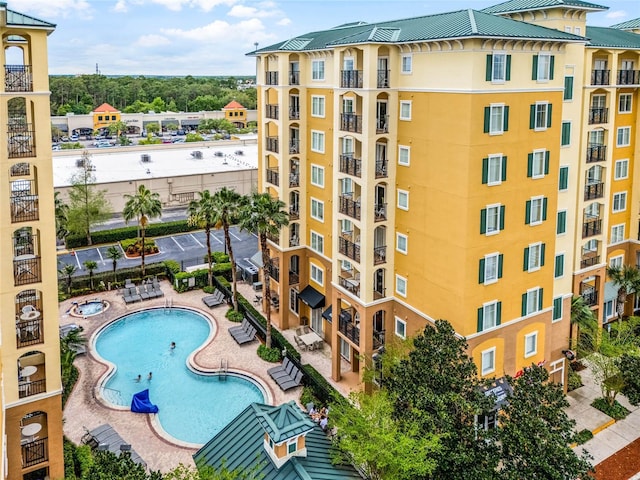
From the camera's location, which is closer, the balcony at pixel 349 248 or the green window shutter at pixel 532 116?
the green window shutter at pixel 532 116

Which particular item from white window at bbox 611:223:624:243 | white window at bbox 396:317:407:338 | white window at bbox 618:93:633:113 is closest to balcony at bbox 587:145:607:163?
white window at bbox 618:93:633:113

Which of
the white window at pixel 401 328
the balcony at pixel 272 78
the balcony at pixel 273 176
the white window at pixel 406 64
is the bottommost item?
the white window at pixel 401 328

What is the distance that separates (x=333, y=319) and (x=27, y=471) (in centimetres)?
1761

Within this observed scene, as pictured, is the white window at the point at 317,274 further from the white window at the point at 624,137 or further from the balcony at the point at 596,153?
the white window at the point at 624,137

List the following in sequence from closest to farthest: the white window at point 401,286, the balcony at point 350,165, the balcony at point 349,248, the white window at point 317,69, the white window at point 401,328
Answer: the balcony at point 350,165 → the white window at point 401,286 → the balcony at point 349,248 → the white window at point 401,328 → the white window at point 317,69

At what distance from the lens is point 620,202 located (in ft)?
130

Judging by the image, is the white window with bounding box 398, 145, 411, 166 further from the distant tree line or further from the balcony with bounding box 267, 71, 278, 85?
the distant tree line

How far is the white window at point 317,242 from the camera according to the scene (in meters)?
38.6

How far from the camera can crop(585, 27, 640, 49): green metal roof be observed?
33.9 metres

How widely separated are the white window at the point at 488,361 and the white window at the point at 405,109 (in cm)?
Result: 1292

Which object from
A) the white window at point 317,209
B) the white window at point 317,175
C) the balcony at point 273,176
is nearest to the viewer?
the white window at point 317,175

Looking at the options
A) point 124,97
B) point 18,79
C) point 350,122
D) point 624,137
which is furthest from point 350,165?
point 124,97

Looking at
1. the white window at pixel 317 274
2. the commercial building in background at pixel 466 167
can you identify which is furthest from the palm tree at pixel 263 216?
the white window at pixel 317 274

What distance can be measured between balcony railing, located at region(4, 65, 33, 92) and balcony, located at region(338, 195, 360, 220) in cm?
1682
